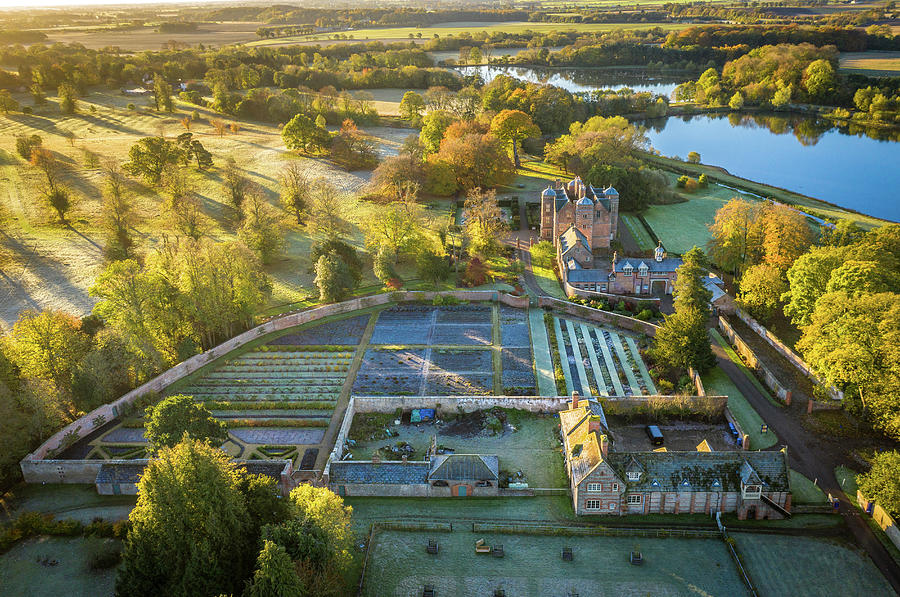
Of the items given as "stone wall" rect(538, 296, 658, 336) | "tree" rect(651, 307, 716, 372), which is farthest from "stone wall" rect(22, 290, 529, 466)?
"tree" rect(651, 307, 716, 372)

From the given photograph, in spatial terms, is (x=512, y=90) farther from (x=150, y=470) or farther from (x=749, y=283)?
(x=150, y=470)

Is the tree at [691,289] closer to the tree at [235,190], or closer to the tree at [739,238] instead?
the tree at [739,238]

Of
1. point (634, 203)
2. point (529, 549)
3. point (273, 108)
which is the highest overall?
point (273, 108)

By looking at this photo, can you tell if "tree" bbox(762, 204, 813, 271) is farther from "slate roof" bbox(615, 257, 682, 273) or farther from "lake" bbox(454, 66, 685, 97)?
"lake" bbox(454, 66, 685, 97)

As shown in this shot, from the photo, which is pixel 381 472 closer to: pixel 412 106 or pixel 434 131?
pixel 434 131

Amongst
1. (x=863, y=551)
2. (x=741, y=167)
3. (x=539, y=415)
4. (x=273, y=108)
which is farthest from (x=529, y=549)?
(x=273, y=108)

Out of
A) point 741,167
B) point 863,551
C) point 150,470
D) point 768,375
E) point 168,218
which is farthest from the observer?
point 741,167

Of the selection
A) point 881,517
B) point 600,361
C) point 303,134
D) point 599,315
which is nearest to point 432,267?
point 599,315
